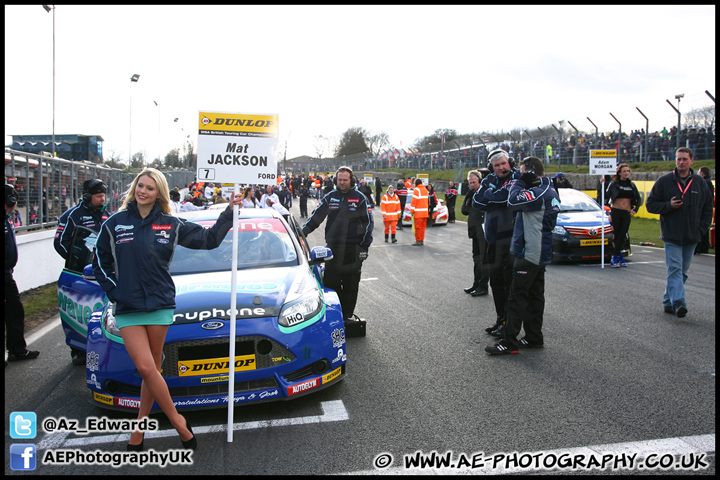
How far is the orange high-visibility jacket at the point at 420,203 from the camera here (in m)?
15.6

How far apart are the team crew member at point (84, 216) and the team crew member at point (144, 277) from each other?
7.39 feet

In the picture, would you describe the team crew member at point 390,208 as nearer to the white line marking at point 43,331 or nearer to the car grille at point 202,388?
the white line marking at point 43,331

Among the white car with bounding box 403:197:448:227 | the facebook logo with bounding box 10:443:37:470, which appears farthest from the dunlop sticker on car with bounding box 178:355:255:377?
the white car with bounding box 403:197:448:227

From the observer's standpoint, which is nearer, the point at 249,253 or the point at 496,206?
the point at 249,253

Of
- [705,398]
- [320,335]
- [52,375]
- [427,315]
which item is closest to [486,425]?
[320,335]

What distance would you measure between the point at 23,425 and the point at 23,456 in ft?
1.89

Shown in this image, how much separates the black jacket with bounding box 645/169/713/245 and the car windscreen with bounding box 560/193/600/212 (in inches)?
219

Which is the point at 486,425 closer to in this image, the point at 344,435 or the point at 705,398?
the point at 344,435

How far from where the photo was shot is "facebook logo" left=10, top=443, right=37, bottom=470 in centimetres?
338

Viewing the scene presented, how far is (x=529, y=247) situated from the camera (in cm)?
558

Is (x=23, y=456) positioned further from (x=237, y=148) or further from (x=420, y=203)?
(x=420, y=203)

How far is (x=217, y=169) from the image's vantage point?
4.05 meters

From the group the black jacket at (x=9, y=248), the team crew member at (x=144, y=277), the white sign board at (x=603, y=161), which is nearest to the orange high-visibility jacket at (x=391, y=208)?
the white sign board at (x=603, y=161)

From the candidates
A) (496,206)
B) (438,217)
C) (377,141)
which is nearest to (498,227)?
(496,206)
